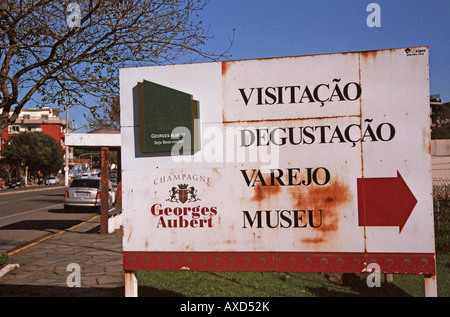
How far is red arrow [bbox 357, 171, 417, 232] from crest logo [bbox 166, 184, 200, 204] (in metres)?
Answer: 1.27

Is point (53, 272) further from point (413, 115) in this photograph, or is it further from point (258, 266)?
point (413, 115)

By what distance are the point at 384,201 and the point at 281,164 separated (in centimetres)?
80

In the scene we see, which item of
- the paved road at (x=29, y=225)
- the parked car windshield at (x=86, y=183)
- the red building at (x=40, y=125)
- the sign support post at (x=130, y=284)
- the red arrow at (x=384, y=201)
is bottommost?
the paved road at (x=29, y=225)

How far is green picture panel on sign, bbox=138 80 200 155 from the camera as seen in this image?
140 inches

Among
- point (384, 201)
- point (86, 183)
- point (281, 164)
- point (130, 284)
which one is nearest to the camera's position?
point (384, 201)

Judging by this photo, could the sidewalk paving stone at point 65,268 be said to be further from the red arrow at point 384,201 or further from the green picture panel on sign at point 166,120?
the red arrow at point 384,201

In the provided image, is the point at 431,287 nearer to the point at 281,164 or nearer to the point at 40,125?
the point at 281,164

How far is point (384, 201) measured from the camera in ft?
11.1

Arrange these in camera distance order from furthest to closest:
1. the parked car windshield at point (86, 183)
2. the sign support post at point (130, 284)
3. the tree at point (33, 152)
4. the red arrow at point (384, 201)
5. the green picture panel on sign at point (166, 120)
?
the tree at point (33, 152)
the parked car windshield at point (86, 183)
the sign support post at point (130, 284)
the green picture panel on sign at point (166, 120)
the red arrow at point (384, 201)

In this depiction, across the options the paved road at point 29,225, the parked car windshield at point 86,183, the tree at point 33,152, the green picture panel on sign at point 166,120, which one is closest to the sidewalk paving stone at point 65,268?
the paved road at point 29,225

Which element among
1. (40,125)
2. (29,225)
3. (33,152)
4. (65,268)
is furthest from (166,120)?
(40,125)

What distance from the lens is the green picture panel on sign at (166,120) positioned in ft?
11.6

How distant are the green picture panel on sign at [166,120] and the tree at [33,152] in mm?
74563
